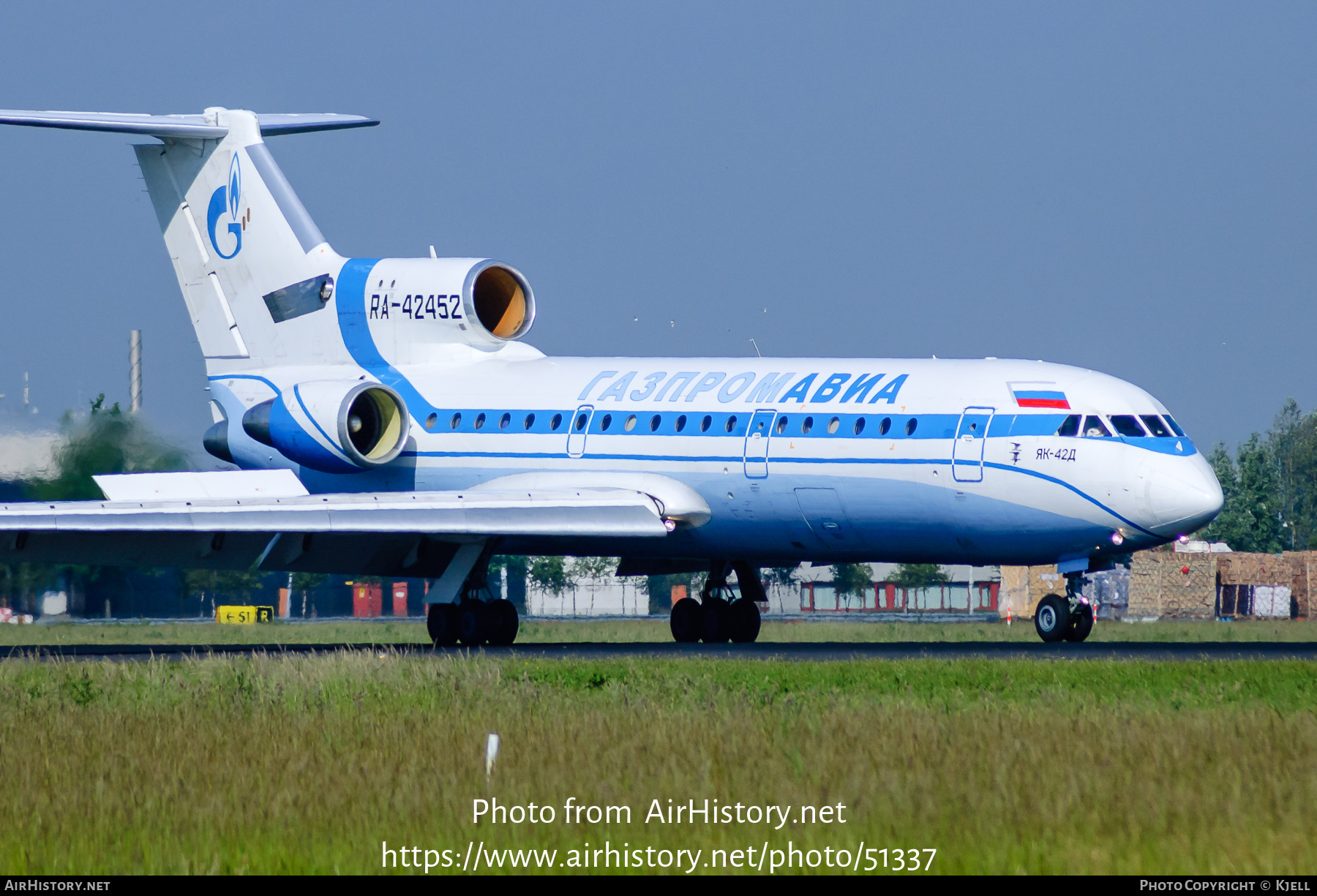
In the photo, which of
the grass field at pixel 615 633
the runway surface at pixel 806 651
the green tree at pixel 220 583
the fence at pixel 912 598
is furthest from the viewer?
the fence at pixel 912 598

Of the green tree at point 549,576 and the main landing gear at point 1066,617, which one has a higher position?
the main landing gear at point 1066,617

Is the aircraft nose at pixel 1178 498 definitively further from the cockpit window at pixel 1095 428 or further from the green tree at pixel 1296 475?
the green tree at pixel 1296 475

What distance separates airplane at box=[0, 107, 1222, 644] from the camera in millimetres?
24703

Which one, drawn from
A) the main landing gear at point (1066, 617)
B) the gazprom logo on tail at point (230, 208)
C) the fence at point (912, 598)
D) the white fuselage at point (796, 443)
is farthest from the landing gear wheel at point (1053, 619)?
the fence at point (912, 598)

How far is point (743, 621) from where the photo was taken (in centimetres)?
3017

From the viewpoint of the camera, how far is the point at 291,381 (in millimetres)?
30969

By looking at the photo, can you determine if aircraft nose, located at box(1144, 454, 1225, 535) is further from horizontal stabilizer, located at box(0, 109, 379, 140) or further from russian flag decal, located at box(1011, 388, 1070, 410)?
horizontal stabilizer, located at box(0, 109, 379, 140)

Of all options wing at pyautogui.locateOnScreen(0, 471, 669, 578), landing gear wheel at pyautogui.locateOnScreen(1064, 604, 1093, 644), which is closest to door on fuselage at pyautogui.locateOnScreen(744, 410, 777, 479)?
wing at pyautogui.locateOnScreen(0, 471, 669, 578)

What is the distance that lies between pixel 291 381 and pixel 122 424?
1235cm

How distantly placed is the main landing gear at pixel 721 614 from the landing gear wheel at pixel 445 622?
3.97 meters

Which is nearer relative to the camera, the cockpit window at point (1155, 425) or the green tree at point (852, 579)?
the cockpit window at point (1155, 425)

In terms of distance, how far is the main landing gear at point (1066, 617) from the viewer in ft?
82.8

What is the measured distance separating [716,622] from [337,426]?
7087 millimetres

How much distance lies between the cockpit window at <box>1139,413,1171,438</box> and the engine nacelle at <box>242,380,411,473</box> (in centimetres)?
1216
